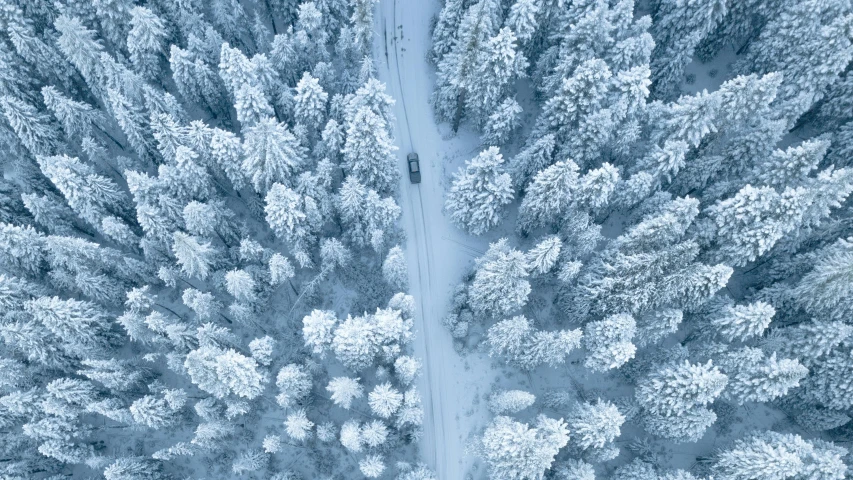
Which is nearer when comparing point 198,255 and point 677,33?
point 198,255

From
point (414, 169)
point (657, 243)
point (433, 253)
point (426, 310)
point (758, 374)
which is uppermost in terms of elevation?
point (657, 243)

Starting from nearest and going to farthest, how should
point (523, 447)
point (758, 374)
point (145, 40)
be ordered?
point (523, 447)
point (758, 374)
point (145, 40)

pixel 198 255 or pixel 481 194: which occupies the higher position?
pixel 481 194

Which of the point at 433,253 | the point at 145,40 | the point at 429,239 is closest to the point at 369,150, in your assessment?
the point at 429,239

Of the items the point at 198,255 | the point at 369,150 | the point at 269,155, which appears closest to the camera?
the point at 198,255

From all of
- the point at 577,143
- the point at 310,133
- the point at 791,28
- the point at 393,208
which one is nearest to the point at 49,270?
the point at 310,133

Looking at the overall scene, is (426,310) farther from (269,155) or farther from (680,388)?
(680,388)

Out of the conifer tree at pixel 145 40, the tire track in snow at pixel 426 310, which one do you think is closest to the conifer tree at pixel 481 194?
the tire track in snow at pixel 426 310
